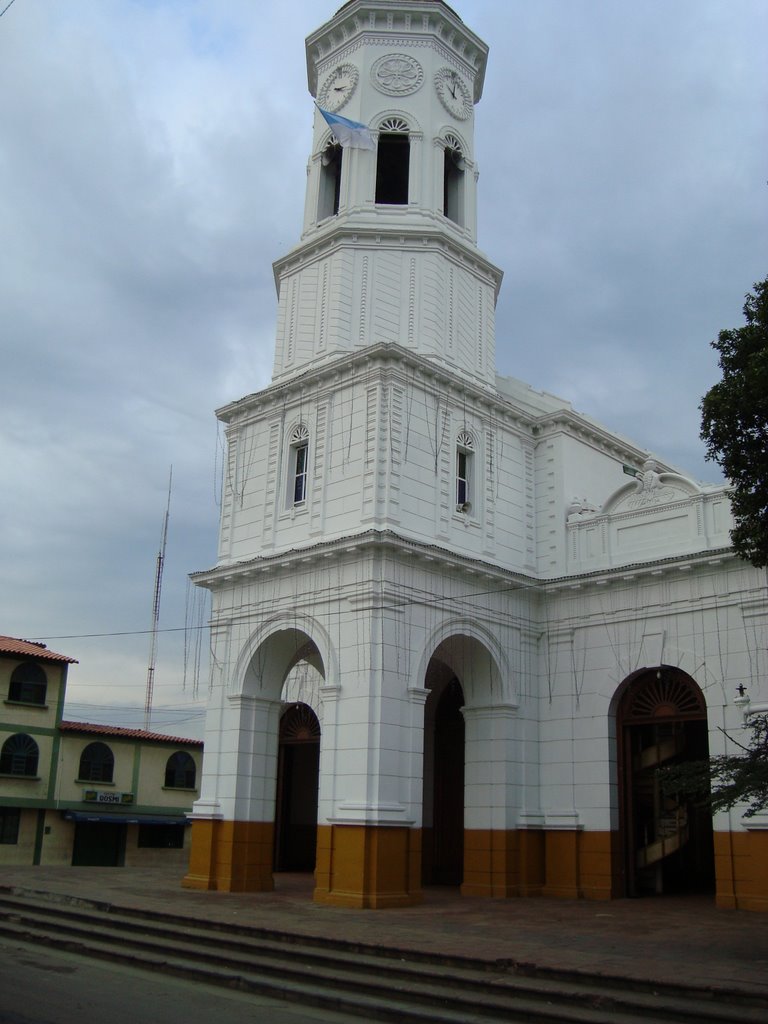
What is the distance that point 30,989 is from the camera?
11078mm

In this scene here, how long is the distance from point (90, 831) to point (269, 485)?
54.2ft

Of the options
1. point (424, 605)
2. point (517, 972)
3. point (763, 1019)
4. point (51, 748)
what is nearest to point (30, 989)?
point (517, 972)

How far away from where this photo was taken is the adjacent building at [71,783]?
104ft

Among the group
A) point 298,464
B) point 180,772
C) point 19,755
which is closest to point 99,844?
point 180,772

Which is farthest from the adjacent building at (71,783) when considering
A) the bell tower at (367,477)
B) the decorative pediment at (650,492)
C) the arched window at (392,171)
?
the decorative pediment at (650,492)

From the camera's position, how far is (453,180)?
2706 cm

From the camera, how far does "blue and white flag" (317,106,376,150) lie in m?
25.4

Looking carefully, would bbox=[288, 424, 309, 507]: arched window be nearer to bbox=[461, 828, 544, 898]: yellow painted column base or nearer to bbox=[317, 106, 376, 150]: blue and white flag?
bbox=[317, 106, 376, 150]: blue and white flag

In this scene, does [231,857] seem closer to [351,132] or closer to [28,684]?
[28,684]

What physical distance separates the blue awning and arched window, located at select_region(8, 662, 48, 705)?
3799mm

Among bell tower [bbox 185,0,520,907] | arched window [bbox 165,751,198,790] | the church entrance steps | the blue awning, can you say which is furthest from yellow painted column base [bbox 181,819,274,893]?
arched window [bbox 165,751,198,790]

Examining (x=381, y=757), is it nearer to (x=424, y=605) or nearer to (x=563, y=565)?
(x=424, y=605)

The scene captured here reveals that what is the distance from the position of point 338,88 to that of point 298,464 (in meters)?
10.7

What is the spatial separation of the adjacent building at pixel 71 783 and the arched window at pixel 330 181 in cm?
1676
